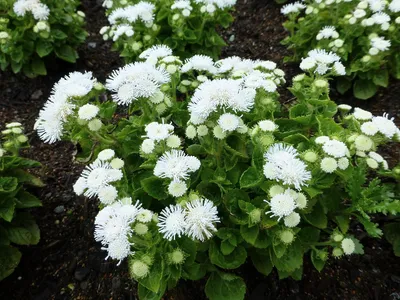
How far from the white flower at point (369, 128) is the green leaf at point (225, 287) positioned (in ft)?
3.93

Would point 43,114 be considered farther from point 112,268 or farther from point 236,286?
point 236,286

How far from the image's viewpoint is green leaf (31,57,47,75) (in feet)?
14.7

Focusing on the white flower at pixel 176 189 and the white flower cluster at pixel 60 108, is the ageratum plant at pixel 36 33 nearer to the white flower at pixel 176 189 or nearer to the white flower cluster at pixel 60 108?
the white flower cluster at pixel 60 108

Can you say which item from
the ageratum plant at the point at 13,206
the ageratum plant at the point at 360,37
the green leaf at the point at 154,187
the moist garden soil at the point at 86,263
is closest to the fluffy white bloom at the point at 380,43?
the ageratum plant at the point at 360,37

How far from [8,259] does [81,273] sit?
1.81 feet

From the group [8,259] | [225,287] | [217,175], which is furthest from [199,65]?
[8,259]

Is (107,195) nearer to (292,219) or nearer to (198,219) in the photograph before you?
(198,219)

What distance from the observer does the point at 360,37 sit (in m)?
3.88

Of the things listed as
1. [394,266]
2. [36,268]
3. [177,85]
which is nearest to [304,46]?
[177,85]

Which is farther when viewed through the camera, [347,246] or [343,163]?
[347,246]

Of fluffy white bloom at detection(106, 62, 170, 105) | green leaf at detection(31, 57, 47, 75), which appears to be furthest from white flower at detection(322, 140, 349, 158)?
green leaf at detection(31, 57, 47, 75)

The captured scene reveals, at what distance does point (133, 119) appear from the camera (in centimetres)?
262

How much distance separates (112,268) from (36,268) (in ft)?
2.21

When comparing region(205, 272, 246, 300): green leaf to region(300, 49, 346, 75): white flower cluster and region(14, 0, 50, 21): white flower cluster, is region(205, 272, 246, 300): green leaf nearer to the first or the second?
region(300, 49, 346, 75): white flower cluster
